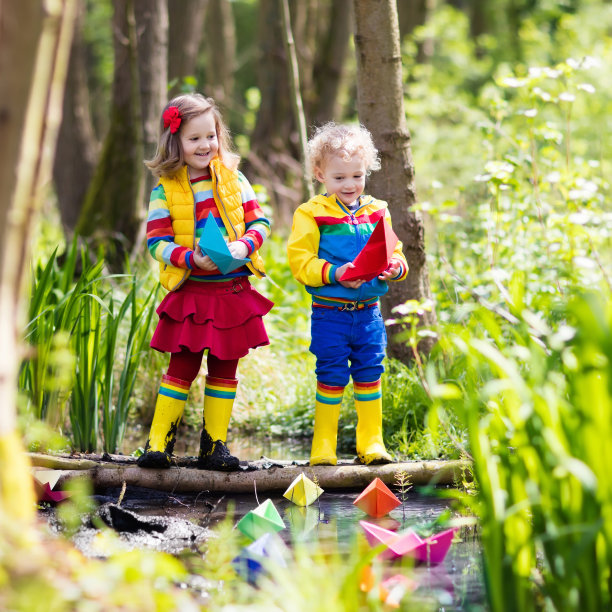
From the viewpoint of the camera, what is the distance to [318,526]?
2.91 metres

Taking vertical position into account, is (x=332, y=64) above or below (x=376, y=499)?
above

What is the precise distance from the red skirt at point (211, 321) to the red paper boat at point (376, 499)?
77cm

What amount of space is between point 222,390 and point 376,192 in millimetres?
1479

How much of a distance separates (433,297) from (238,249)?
174 centimetres

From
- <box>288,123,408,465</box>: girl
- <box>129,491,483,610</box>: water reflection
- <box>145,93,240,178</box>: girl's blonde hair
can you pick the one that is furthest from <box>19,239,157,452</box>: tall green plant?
<box>288,123,408,465</box>: girl

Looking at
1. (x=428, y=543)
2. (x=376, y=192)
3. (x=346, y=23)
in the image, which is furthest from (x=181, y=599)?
(x=346, y=23)

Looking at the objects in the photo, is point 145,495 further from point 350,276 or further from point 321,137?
point 321,137

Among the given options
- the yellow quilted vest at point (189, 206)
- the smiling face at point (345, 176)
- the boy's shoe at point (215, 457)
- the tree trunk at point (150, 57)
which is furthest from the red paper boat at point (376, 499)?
the tree trunk at point (150, 57)

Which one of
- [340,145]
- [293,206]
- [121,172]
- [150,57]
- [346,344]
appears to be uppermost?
[150,57]

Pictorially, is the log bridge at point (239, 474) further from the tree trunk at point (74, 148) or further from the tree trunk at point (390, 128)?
the tree trunk at point (74, 148)

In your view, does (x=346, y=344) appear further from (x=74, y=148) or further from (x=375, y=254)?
(x=74, y=148)

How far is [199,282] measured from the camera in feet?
11.1

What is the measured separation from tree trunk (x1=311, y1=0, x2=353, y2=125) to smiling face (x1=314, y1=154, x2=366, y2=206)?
7.15 m

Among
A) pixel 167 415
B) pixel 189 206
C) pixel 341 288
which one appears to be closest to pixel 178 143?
pixel 189 206
